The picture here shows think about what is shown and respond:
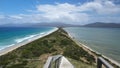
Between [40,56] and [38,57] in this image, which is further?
[40,56]

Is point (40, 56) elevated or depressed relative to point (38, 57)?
depressed

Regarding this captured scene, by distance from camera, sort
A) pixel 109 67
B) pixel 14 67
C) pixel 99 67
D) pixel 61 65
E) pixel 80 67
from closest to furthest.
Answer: pixel 109 67, pixel 99 67, pixel 61 65, pixel 80 67, pixel 14 67

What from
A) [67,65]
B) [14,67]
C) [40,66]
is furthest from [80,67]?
[14,67]

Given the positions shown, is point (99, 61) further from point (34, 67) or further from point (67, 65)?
point (34, 67)

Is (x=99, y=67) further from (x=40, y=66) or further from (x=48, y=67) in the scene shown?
(x=40, y=66)

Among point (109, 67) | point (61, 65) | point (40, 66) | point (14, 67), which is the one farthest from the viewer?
point (14, 67)

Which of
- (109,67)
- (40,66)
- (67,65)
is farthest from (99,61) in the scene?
(40,66)

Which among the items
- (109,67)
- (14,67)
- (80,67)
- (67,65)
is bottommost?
(14,67)

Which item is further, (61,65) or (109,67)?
(61,65)

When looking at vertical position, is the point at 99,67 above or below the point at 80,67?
above
